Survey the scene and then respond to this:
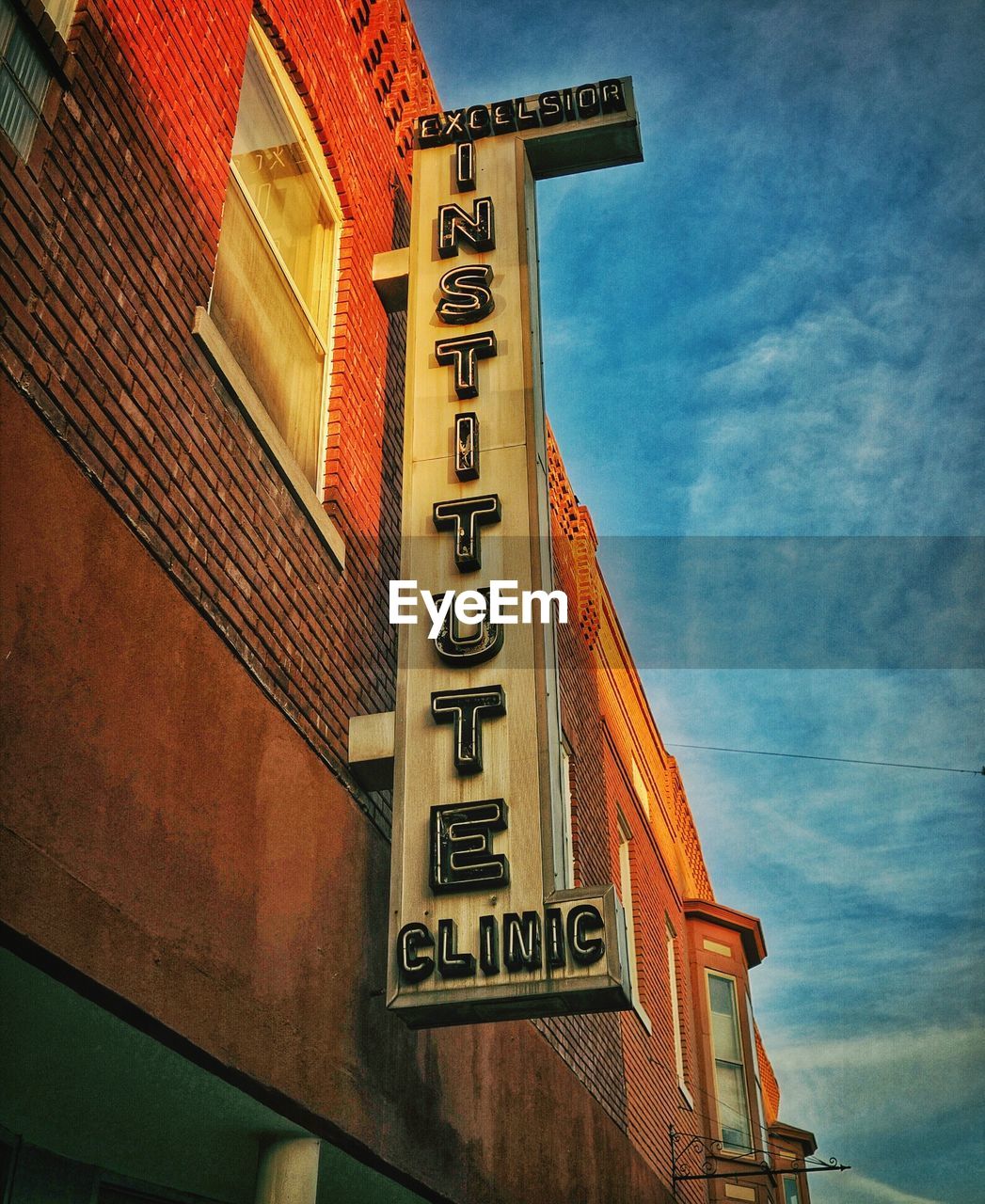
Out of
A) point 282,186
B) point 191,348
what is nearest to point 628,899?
point 282,186

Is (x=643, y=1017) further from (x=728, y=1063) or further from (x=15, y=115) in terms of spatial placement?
(x=15, y=115)

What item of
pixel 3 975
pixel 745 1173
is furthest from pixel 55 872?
pixel 745 1173

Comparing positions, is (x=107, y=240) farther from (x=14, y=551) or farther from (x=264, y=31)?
(x=264, y=31)

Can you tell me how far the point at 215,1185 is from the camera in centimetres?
695

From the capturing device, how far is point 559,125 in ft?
29.4

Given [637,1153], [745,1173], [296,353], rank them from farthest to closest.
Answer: [745,1173] < [637,1153] < [296,353]

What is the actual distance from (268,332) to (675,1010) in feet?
42.0

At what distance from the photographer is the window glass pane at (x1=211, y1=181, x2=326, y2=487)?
6926 millimetres

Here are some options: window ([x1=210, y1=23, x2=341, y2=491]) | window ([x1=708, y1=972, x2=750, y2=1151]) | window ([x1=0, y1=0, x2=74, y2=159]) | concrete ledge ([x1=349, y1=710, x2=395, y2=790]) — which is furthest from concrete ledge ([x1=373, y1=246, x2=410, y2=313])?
window ([x1=708, y1=972, x2=750, y2=1151])

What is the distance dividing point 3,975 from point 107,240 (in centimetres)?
297

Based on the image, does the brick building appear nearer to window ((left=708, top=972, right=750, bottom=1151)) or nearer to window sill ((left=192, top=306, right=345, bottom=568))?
window sill ((left=192, top=306, right=345, bottom=568))

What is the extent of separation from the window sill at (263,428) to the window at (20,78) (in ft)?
3.98

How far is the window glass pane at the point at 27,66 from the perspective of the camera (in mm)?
5156

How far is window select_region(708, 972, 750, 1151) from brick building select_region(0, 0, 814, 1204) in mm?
8717
